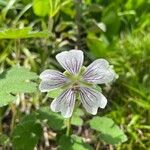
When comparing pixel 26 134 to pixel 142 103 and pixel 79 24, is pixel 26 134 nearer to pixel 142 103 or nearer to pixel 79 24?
pixel 142 103

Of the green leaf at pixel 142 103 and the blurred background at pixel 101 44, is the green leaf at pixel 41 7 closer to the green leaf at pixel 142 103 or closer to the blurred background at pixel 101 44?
the blurred background at pixel 101 44

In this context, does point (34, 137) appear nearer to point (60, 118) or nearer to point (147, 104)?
point (60, 118)

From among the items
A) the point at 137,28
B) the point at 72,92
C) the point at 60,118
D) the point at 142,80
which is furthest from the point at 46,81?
the point at 137,28

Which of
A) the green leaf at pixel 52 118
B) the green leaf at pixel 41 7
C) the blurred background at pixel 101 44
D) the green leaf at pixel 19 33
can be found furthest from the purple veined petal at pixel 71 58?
the green leaf at pixel 41 7

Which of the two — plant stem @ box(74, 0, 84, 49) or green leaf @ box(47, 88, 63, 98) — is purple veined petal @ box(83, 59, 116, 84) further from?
plant stem @ box(74, 0, 84, 49)

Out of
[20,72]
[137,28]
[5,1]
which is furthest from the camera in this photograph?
[137,28]
